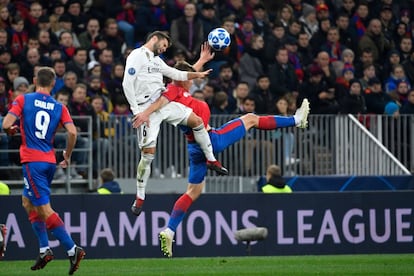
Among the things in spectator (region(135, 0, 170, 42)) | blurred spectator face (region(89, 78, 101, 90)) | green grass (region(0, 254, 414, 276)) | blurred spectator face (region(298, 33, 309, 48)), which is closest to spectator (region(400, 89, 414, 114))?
blurred spectator face (region(298, 33, 309, 48))

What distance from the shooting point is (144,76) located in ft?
59.9

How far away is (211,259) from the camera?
20203mm

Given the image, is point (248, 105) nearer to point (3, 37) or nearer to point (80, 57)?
point (80, 57)

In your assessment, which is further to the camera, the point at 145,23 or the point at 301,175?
the point at 145,23

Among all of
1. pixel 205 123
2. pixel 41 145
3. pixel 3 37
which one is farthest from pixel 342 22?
pixel 41 145

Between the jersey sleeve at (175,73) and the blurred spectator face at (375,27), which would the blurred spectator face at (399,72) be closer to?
the blurred spectator face at (375,27)

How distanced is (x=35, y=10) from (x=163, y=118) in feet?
26.1

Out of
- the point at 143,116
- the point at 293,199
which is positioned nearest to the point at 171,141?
the point at 293,199

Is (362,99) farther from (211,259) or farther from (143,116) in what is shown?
(143,116)

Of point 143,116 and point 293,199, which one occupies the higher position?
point 143,116

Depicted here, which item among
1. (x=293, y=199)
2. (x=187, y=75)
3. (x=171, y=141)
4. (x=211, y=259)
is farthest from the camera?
(x=171, y=141)

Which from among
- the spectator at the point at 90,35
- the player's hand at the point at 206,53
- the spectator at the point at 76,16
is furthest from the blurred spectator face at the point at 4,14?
the player's hand at the point at 206,53

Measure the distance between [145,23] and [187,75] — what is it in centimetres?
897

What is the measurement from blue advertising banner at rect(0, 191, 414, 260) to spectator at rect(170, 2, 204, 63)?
5.40 meters
